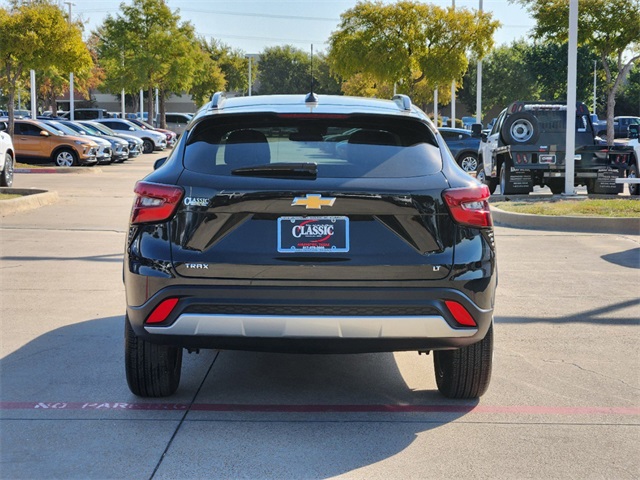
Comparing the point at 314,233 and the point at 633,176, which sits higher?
the point at 314,233

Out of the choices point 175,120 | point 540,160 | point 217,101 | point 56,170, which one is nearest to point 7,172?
point 56,170

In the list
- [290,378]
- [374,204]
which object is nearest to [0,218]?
[290,378]

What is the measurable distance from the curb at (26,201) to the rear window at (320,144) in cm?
1158

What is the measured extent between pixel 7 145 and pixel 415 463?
1685cm

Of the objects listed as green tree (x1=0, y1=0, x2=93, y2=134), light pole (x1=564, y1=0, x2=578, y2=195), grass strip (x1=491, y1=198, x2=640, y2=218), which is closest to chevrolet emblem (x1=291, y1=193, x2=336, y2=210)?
grass strip (x1=491, y1=198, x2=640, y2=218)

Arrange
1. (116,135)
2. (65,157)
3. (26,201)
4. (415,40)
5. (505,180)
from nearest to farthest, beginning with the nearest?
(26,201), (505,180), (65,157), (116,135), (415,40)

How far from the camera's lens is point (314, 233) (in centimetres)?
479

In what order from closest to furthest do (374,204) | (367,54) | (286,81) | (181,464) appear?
(181,464)
(374,204)
(367,54)
(286,81)

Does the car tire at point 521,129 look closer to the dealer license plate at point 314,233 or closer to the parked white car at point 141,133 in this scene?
the dealer license plate at point 314,233

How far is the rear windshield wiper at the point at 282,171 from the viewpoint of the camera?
4.88m

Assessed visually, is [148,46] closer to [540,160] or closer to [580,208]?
[540,160]

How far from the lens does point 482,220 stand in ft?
16.4

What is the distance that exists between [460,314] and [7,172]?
650 inches

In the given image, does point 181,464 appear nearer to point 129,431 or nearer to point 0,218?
point 129,431
